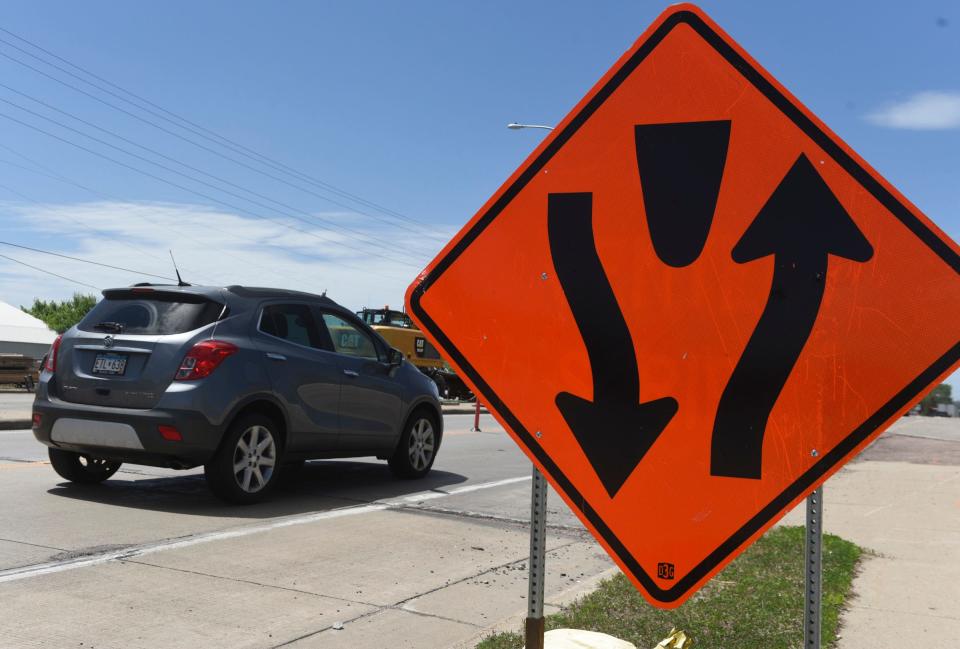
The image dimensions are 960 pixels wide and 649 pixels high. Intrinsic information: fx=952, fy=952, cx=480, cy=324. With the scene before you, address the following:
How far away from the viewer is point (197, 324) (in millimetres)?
7812

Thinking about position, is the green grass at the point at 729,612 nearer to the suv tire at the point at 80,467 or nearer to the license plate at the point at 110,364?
the license plate at the point at 110,364

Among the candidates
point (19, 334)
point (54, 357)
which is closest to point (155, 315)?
point (54, 357)

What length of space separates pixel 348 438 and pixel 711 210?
7.05m

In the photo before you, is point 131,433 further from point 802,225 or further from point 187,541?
point 802,225

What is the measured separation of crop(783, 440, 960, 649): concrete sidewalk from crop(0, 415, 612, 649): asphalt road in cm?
168

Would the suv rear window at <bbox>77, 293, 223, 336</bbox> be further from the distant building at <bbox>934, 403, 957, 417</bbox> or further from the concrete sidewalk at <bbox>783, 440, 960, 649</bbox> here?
the distant building at <bbox>934, 403, 957, 417</bbox>

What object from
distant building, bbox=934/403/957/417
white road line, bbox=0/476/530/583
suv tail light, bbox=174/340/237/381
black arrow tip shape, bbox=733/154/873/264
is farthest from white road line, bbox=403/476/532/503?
distant building, bbox=934/403/957/417

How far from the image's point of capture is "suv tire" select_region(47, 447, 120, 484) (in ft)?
27.2

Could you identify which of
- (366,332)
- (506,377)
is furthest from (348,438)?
(506,377)

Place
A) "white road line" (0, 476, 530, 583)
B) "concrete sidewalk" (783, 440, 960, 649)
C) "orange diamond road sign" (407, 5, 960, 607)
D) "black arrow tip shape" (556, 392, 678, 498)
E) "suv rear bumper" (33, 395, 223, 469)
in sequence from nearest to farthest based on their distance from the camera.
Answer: "orange diamond road sign" (407, 5, 960, 607), "black arrow tip shape" (556, 392, 678, 498), "concrete sidewalk" (783, 440, 960, 649), "white road line" (0, 476, 530, 583), "suv rear bumper" (33, 395, 223, 469)

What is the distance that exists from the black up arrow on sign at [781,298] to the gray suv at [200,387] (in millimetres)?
5859

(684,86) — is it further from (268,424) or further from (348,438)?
(348,438)

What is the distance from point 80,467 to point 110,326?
1.46 meters

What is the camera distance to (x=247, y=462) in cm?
799
